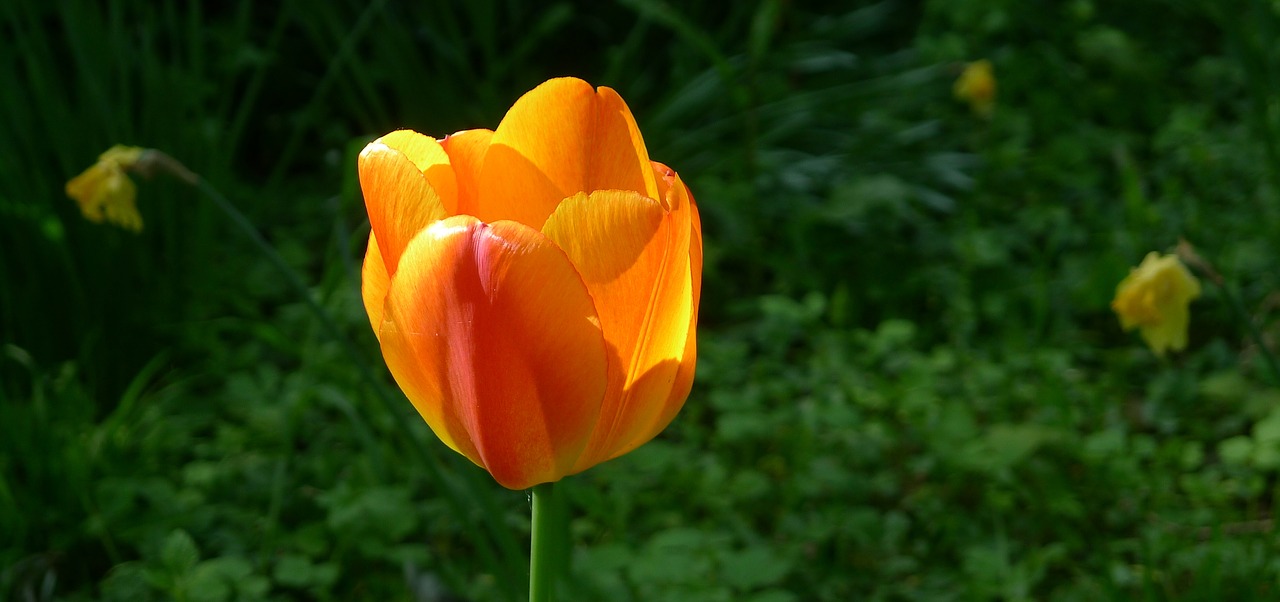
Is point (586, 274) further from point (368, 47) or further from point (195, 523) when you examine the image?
point (368, 47)

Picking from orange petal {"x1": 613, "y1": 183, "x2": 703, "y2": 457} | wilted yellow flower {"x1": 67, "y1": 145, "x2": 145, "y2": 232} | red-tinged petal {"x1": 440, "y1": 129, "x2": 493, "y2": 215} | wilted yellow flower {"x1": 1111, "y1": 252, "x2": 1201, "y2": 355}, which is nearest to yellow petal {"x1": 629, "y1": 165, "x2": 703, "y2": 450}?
orange petal {"x1": 613, "y1": 183, "x2": 703, "y2": 457}

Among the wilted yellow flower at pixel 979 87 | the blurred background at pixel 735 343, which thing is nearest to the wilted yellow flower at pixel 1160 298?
the blurred background at pixel 735 343

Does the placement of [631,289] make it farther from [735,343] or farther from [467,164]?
[735,343]

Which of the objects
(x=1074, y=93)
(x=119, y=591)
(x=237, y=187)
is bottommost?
(x=119, y=591)

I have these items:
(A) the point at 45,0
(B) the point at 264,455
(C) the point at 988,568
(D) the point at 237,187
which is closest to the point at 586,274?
(C) the point at 988,568

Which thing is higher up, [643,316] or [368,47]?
A: [368,47]

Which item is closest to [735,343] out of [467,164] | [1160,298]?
[1160,298]
